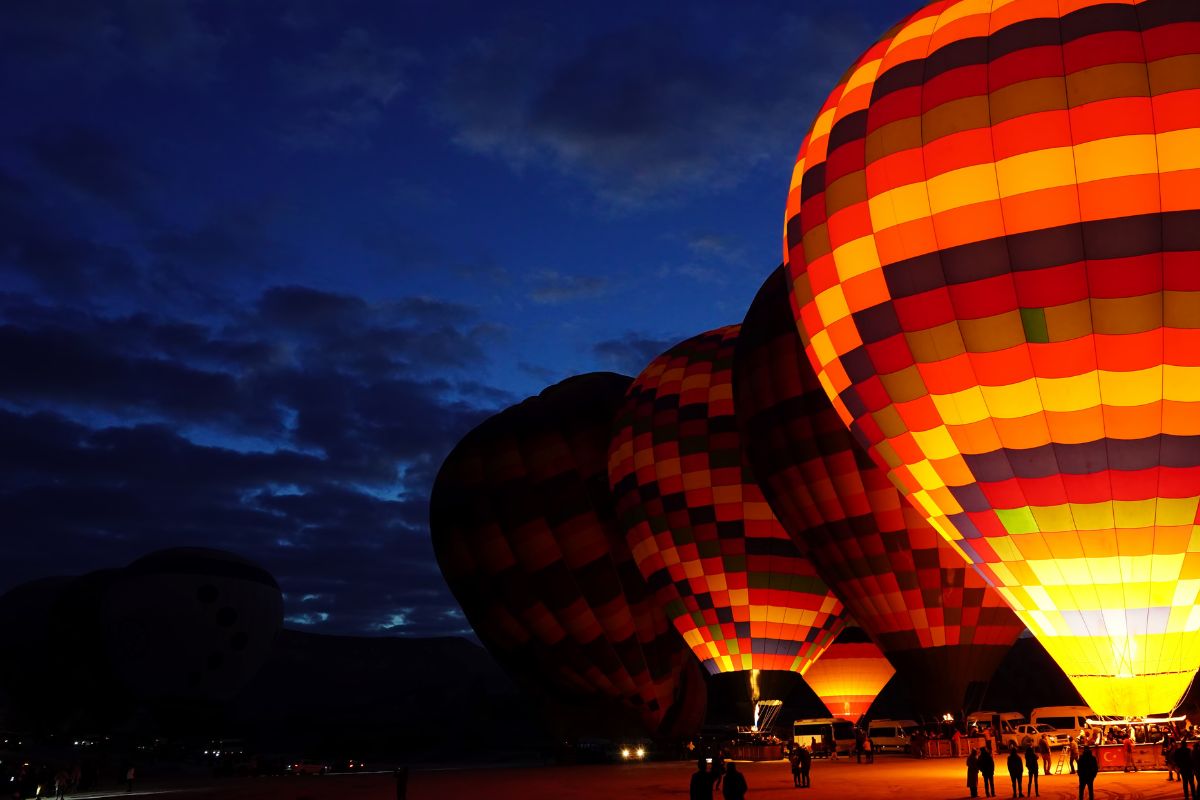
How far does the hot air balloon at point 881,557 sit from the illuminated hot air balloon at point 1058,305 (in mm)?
4154

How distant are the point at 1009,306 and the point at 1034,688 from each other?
50433 mm

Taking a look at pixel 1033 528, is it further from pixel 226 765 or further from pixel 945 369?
pixel 226 765

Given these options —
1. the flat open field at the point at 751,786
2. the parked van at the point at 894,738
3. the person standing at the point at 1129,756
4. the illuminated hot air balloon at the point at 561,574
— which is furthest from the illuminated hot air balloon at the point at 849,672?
the person standing at the point at 1129,756

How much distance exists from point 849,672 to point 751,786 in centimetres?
1136

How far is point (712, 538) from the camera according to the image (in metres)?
22.8

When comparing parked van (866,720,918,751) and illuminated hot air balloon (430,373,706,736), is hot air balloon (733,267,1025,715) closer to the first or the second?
parked van (866,720,918,751)

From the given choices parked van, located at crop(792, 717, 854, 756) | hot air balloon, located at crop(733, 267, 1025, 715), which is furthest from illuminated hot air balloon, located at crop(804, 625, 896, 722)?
hot air balloon, located at crop(733, 267, 1025, 715)

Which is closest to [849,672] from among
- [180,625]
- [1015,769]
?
[1015,769]

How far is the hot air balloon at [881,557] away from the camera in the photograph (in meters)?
18.8

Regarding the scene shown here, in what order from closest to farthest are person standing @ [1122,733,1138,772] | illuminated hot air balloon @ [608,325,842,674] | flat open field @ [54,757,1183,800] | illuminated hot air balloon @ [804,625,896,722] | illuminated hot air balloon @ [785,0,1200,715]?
illuminated hot air balloon @ [785,0,1200,715] → flat open field @ [54,757,1183,800] → person standing @ [1122,733,1138,772] → illuminated hot air balloon @ [608,325,842,674] → illuminated hot air balloon @ [804,625,896,722]

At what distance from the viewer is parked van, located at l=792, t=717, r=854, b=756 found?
24.8 metres

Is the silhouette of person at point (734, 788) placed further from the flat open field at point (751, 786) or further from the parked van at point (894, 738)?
the parked van at point (894, 738)

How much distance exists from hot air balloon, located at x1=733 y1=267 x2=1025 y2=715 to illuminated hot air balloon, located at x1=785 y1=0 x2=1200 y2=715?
13.6ft

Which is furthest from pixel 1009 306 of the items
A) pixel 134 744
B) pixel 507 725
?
pixel 507 725
